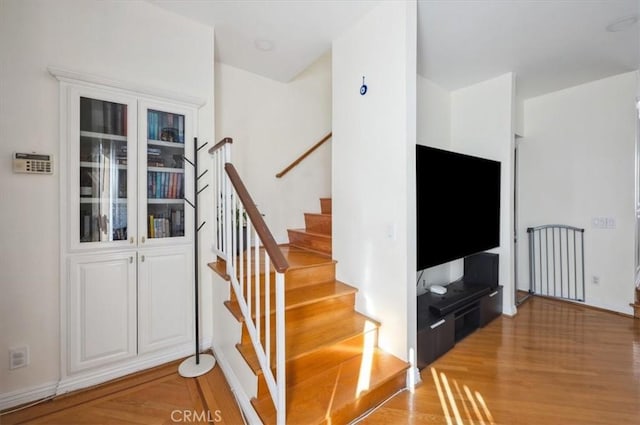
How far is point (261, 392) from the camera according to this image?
1542mm

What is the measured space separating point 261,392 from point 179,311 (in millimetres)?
1105

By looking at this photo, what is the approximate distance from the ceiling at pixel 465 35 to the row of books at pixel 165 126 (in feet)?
2.79

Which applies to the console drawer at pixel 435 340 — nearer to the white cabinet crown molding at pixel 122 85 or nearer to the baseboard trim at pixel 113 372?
the baseboard trim at pixel 113 372

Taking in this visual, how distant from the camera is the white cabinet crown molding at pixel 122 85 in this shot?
5.85ft

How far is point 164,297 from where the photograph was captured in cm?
216

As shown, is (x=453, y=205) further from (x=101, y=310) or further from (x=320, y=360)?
(x=101, y=310)

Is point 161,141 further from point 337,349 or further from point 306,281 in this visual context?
point 337,349

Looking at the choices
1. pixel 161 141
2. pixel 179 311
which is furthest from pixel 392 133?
pixel 179 311

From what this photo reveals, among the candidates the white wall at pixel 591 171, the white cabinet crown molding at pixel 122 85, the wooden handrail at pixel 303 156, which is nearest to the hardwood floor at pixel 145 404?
the white cabinet crown molding at pixel 122 85

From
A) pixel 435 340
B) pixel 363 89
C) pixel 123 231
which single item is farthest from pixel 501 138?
pixel 123 231

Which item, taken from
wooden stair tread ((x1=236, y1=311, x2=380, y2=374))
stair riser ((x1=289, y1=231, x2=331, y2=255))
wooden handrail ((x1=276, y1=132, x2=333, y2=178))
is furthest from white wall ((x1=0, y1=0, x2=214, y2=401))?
stair riser ((x1=289, y1=231, x2=331, y2=255))

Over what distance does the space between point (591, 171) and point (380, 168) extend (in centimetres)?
323

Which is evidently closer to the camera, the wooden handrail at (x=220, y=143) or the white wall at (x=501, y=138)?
the wooden handrail at (x=220, y=143)

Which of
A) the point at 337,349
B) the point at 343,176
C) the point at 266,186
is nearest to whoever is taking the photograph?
the point at 337,349
